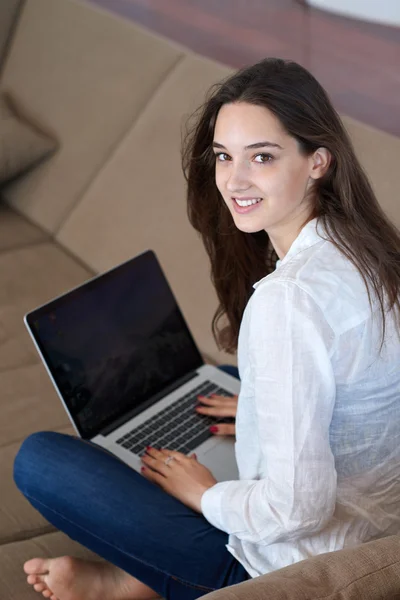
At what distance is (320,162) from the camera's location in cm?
140

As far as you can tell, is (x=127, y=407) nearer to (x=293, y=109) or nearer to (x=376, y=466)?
(x=376, y=466)

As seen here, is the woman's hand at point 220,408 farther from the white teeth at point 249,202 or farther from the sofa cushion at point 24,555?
the white teeth at point 249,202

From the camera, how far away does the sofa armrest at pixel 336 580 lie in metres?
1.02

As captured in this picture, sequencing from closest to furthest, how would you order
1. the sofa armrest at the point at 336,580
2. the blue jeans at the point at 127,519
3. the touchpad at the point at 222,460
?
the sofa armrest at the point at 336,580 → the blue jeans at the point at 127,519 → the touchpad at the point at 222,460

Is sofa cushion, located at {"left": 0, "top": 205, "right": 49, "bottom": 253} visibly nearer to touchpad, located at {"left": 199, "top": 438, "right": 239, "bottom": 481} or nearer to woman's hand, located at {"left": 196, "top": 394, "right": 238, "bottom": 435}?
woman's hand, located at {"left": 196, "top": 394, "right": 238, "bottom": 435}

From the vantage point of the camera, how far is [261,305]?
128 cm

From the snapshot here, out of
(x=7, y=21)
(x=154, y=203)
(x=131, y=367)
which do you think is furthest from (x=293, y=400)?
(x=7, y=21)

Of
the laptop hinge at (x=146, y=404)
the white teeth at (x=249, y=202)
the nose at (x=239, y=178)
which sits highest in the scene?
the nose at (x=239, y=178)

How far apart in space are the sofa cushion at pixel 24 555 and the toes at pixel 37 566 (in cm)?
4

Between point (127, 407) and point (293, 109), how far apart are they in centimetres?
77

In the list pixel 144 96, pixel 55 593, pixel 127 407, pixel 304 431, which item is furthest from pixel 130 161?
pixel 304 431

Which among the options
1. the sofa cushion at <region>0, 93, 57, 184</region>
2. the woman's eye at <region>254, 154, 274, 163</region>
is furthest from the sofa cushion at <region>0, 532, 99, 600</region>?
the sofa cushion at <region>0, 93, 57, 184</region>

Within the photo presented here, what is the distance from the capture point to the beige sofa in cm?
211

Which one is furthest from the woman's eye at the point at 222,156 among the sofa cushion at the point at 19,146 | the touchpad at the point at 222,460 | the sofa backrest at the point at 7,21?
the sofa backrest at the point at 7,21
